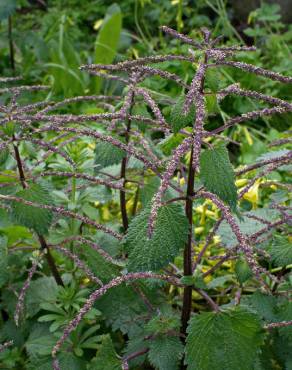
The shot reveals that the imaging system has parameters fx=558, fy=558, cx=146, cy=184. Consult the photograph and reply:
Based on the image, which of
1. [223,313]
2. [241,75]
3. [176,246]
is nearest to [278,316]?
[223,313]

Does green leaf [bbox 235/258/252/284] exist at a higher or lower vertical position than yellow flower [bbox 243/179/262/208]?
higher

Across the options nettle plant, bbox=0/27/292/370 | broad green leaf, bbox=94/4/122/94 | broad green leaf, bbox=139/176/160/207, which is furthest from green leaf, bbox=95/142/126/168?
broad green leaf, bbox=94/4/122/94

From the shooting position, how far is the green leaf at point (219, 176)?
107 centimetres

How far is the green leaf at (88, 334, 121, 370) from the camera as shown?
1.32m

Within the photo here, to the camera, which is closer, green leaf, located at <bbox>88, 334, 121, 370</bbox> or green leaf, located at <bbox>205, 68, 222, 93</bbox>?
green leaf, located at <bbox>205, 68, 222, 93</bbox>

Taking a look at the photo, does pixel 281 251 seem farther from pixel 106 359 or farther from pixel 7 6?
pixel 7 6

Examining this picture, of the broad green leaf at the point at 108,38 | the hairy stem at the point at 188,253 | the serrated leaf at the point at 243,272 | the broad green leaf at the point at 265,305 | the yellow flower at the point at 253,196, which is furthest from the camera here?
the broad green leaf at the point at 108,38

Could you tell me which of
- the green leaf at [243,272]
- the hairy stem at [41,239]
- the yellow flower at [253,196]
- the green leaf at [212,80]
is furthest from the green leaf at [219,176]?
the yellow flower at [253,196]

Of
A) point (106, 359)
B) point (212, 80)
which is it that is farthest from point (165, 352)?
point (212, 80)

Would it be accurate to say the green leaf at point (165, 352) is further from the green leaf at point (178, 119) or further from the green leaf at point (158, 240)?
the green leaf at point (178, 119)

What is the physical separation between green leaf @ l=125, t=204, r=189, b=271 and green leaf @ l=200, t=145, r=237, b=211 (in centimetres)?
9

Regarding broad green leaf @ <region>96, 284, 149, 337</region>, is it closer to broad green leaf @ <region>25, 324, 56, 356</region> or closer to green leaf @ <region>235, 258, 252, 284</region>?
broad green leaf @ <region>25, 324, 56, 356</region>

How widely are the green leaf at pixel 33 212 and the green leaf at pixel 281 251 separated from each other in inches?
21.7

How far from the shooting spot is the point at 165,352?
4.28 ft
